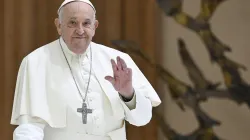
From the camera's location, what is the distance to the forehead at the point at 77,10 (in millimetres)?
2434

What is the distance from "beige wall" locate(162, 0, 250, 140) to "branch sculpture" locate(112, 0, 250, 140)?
188 mm

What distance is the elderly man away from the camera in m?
2.36

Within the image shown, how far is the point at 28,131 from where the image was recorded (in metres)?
2.25

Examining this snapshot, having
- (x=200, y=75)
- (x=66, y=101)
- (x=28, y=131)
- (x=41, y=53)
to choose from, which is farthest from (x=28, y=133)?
(x=200, y=75)

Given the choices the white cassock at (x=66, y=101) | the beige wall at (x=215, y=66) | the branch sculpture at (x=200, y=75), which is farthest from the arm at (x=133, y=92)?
the beige wall at (x=215, y=66)

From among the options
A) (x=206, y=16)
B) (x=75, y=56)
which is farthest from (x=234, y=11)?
(x=75, y=56)

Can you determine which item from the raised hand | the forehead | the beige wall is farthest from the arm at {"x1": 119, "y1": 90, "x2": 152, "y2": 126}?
the beige wall

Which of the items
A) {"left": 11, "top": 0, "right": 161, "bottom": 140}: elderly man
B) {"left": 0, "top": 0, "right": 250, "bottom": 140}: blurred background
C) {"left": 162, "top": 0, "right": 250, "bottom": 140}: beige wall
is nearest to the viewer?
{"left": 11, "top": 0, "right": 161, "bottom": 140}: elderly man

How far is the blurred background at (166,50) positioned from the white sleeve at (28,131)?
1.34m

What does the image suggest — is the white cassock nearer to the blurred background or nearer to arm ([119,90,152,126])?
arm ([119,90,152,126])

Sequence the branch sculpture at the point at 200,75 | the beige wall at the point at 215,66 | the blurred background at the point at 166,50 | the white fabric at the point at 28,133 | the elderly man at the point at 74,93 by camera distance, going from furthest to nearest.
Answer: the beige wall at the point at 215,66, the blurred background at the point at 166,50, the branch sculpture at the point at 200,75, the elderly man at the point at 74,93, the white fabric at the point at 28,133

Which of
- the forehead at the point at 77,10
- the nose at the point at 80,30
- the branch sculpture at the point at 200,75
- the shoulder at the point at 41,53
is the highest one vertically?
the forehead at the point at 77,10

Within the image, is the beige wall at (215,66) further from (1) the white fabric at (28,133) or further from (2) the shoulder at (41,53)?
(1) the white fabric at (28,133)

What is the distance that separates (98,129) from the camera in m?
2.45
